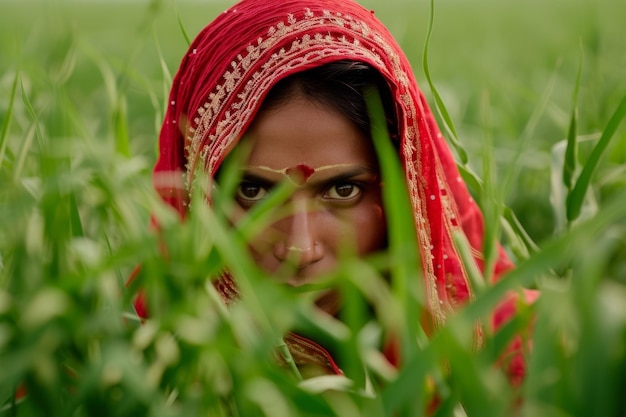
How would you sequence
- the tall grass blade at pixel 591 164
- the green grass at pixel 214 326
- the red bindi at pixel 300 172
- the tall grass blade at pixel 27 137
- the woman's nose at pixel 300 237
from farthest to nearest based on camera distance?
1. the red bindi at pixel 300 172
2. the woman's nose at pixel 300 237
3. the tall grass blade at pixel 591 164
4. the tall grass blade at pixel 27 137
5. the green grass at pixel 214 326

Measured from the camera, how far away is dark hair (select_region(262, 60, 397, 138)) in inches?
53.1

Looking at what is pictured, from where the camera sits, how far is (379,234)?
4.59 ft

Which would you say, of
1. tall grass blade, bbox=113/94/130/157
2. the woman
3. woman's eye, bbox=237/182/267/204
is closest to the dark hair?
the woman

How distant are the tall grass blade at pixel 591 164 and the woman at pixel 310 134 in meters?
0.20

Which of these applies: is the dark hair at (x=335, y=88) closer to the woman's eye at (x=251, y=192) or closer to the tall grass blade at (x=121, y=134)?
the woman's eye at (x=251, y=192)

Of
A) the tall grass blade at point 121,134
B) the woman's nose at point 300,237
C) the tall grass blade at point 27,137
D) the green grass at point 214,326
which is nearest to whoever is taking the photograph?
the green grass at point 214,326

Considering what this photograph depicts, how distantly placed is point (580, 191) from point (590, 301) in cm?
61

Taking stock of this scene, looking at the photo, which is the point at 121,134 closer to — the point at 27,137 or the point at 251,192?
the point at 251,192

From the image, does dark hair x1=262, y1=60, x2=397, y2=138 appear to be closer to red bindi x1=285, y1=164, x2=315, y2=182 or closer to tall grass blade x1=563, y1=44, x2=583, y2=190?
red bindi x1=285, y1=164, x2=315, y2=182

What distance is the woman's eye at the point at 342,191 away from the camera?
1.36 m

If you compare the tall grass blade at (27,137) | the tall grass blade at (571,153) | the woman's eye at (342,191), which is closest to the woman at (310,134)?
the woman's eye at (342,191)

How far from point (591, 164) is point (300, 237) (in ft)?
1.20

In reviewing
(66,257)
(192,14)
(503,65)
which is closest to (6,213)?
(66,257)

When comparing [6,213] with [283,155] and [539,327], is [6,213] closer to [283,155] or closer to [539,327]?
[539,327]
